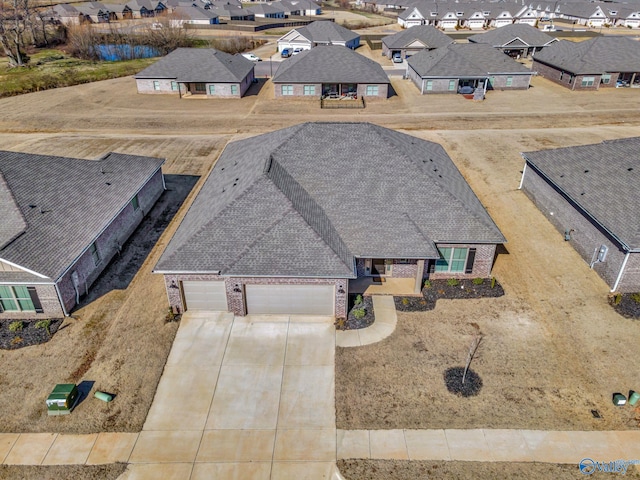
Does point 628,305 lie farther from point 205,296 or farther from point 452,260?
point 205,296

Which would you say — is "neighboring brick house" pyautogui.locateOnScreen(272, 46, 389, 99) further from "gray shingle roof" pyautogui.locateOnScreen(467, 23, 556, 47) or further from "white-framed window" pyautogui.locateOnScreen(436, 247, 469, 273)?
"white-framed window" pyautogui.locateOnScreen(436, 247, 469, 273)

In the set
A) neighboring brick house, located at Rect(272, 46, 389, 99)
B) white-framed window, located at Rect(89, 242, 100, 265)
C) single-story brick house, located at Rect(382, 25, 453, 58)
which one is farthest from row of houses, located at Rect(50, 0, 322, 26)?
white-framed window, located at Rect(89, 242, 100, 265)

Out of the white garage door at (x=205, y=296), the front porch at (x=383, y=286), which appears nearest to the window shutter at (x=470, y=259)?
the front porch at (x=383, y=286)

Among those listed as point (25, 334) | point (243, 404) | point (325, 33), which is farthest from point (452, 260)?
point (325, 33)

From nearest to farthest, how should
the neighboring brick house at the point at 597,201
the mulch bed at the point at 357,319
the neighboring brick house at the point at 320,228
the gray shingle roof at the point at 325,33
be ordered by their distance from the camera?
the neighboring brick house at the point at 320,228, the mulch bed at the point at 357,319, the neighboring brick house at the point at 597,201, the gray shingle roof at the point at 325,33

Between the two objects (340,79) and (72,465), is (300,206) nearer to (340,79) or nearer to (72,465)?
(72,465)

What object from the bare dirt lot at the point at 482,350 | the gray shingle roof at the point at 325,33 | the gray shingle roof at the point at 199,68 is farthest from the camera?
the gray shingle roof at the point at 325,33

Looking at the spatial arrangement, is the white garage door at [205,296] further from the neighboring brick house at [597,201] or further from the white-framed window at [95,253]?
the neighboring brick house at [597,201]
